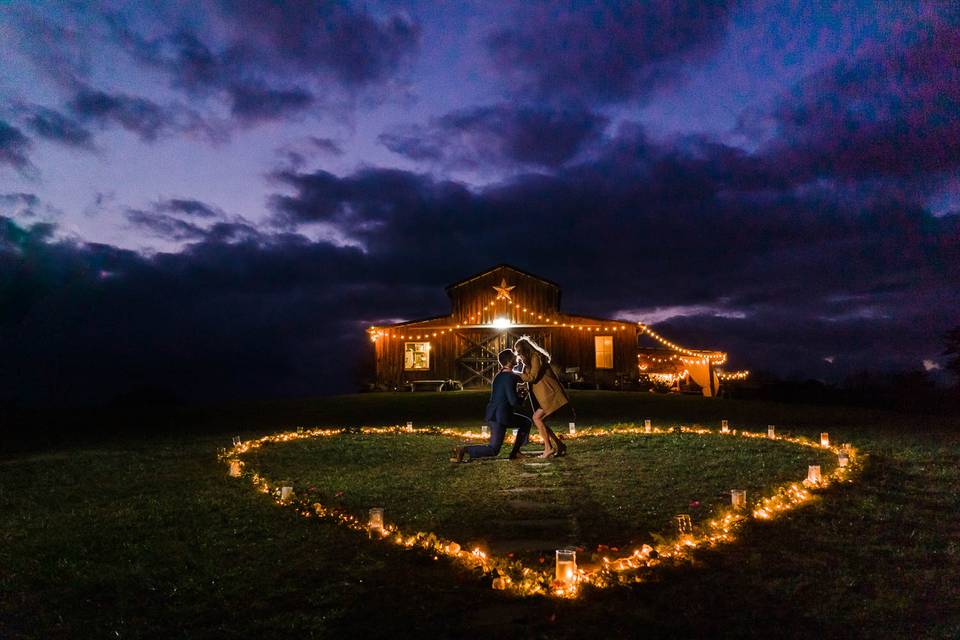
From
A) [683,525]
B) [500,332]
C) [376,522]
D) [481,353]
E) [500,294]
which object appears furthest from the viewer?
[500,294]

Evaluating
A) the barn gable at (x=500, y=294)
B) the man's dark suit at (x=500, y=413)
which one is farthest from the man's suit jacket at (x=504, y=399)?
the barn gable at (x=500, y=294)

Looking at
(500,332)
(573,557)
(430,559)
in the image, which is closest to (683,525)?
(573,557)

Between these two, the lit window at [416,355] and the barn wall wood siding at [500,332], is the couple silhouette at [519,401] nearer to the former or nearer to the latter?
the barn wall wood siding at [500,332]

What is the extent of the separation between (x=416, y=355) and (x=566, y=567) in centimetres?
3240

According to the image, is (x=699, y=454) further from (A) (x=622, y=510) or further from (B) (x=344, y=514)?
(B) (x=344, y=514)

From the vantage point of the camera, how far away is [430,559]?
6414mm

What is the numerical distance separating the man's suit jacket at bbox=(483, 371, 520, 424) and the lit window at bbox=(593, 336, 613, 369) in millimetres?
25318

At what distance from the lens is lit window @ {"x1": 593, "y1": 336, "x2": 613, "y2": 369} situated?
37156mm

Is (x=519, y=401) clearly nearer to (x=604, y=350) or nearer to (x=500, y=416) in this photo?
(x=500, y=416)

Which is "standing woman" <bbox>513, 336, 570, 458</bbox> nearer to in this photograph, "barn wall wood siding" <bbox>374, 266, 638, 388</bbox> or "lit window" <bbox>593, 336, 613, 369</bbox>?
"barn wall wood siding" <bbox>374, 266, 638, 388</bbox>

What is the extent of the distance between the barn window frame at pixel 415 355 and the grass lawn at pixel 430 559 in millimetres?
23948

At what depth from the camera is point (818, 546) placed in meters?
6.61

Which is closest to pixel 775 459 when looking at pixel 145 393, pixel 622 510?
pixel 622 510

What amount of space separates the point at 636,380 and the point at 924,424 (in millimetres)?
18445
